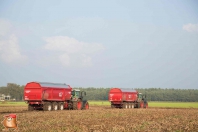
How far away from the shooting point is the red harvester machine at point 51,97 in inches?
1588

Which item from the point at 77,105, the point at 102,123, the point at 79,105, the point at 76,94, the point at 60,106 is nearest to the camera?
the point at 102,123

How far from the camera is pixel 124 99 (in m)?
55.1

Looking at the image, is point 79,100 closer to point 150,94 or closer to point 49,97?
point 49,97

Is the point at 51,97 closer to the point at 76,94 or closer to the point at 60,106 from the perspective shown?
the point at 60,106

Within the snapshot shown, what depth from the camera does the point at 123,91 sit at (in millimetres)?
54969

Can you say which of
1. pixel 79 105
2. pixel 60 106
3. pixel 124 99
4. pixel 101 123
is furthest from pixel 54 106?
pixel 101 123

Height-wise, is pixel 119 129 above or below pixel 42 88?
below

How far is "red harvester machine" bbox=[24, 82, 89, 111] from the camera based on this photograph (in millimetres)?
40344

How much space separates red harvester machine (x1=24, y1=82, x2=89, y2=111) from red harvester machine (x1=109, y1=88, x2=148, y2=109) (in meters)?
8.04

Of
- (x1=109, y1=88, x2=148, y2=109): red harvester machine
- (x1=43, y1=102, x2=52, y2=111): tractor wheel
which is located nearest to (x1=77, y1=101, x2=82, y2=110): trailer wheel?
(x1=43, y1=102, x2=52, y2=111): tractor wheel

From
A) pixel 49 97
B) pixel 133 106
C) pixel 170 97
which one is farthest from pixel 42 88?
pixel 170 97

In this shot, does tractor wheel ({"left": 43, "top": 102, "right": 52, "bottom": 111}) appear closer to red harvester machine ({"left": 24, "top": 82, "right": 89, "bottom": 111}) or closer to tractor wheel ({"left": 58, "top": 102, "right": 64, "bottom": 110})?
red harvester machine ({"left": 24, "top": 82, "right": 89, "bottom": 111})

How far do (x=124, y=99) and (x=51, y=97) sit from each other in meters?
16.9

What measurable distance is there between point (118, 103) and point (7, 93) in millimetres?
101257
